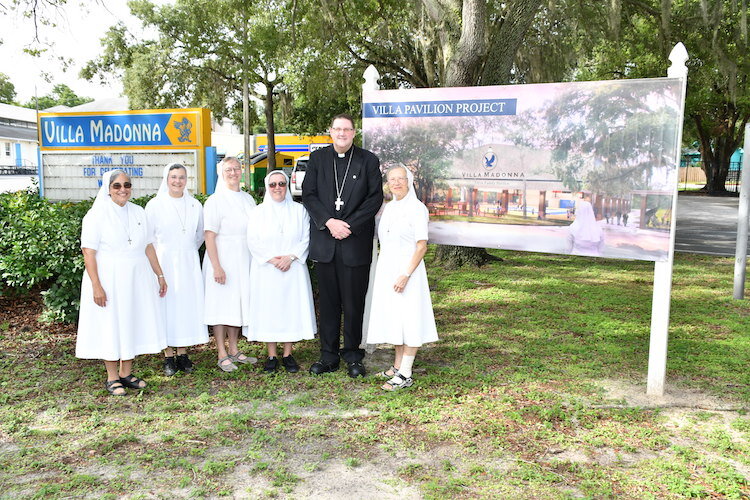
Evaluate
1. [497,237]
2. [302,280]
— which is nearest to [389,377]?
[302,280]

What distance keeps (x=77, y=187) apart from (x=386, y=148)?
20.1 ft

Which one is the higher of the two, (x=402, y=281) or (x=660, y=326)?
(x=402, y=281)

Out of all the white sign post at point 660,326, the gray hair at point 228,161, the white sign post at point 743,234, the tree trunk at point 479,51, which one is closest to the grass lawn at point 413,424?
the white sign post at point 660,326

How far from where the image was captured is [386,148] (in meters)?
5.86

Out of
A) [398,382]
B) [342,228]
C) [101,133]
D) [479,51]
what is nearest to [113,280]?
[342,228]

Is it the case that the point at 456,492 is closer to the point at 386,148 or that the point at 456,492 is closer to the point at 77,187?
the point at 386,148

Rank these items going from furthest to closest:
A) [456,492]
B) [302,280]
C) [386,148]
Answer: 1. [386,148]
2. [302,280]
3. [456,492]

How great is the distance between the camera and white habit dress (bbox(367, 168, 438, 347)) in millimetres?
4766

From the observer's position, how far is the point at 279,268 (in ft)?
16.5

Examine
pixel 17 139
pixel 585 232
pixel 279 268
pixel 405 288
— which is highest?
pixel 17 139

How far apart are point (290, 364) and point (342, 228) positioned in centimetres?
122

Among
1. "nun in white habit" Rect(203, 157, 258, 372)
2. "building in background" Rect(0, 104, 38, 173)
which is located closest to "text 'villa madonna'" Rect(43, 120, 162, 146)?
"nun in white habit" Rect(203, 157, 258, 372)

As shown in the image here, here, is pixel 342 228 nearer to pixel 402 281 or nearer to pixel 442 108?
pixel 402 281

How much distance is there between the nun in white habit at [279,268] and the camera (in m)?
4.99
